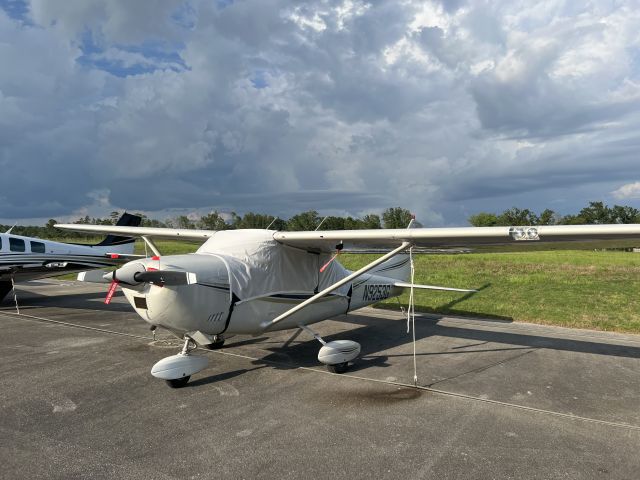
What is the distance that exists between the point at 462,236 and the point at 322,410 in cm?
312

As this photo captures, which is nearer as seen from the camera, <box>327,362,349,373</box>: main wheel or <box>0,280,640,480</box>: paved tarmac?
<box>0,280,640,480</box>: paved tarmac

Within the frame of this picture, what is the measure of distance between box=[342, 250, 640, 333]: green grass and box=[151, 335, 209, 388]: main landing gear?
802 cm

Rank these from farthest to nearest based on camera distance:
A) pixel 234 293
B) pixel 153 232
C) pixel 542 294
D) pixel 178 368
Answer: pixel 542 294, pixel 153 232, pixel 234 293, pixel 178 368

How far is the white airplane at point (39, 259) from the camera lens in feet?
44.1

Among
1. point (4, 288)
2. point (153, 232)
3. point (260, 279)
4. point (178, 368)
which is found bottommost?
point (178, 368)

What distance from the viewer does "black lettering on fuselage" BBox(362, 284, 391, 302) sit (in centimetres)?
907

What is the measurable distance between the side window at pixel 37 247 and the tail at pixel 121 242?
2.12m

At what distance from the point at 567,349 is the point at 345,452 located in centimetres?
603

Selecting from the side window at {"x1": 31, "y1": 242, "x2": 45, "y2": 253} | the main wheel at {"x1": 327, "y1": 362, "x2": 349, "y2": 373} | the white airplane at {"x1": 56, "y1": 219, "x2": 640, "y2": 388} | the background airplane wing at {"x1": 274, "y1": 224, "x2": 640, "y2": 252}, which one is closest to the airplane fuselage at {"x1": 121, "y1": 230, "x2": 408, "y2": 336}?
the white airplane at {"x1": 56, "y1": 219, "x2": 640, "y2": 388}

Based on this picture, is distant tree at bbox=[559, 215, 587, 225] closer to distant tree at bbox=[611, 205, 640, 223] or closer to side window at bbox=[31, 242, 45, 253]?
distant tree at bbox=[611, 205, 640, 223]

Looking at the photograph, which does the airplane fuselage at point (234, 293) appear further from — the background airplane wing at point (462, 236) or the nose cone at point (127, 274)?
the background airplane wing at point (462, 236)

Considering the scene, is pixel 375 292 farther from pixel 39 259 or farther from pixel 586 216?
pixel 586 216

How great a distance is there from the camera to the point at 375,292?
9.38 m

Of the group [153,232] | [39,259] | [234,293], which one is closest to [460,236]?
[234,293]
